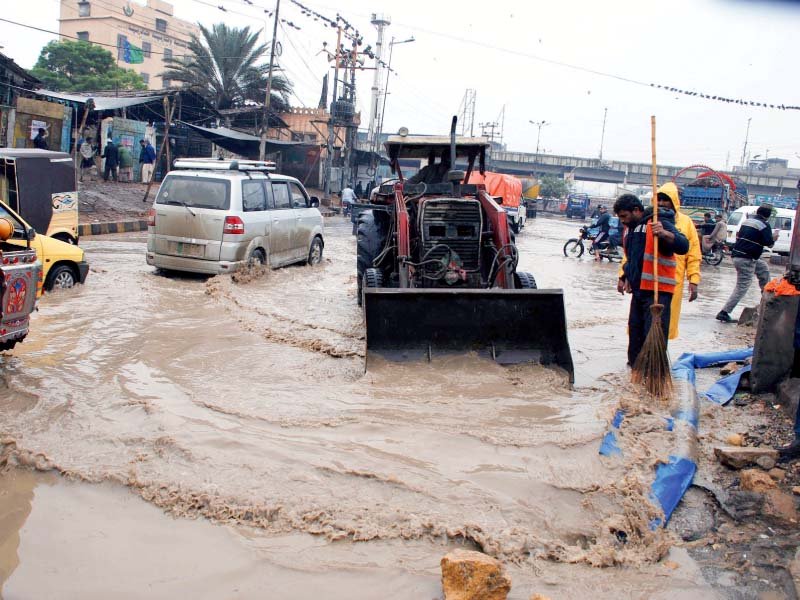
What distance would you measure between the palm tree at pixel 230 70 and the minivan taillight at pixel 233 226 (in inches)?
1029

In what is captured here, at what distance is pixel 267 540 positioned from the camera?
3410 mm

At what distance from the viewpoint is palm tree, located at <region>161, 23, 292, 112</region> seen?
34.5 m

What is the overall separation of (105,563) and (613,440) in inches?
125

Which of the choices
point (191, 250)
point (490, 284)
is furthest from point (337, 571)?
point (191, 250)

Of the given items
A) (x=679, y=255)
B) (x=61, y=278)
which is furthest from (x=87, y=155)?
(x=679, y=255)

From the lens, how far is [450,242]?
755 centimetres

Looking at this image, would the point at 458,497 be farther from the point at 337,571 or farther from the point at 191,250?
the point at 191,250

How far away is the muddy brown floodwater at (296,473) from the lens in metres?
3.19

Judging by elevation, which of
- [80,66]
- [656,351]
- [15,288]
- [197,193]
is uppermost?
[80,66]

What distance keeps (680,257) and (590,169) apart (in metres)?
68.0

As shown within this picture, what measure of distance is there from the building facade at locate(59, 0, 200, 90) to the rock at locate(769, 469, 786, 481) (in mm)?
66418

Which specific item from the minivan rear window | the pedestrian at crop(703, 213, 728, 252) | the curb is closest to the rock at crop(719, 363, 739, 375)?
the minivan rear window

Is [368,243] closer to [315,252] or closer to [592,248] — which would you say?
[315,252]

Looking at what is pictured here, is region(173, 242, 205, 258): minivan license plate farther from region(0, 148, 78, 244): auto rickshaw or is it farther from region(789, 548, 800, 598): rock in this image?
region(789, 548, 800, 598): rock
